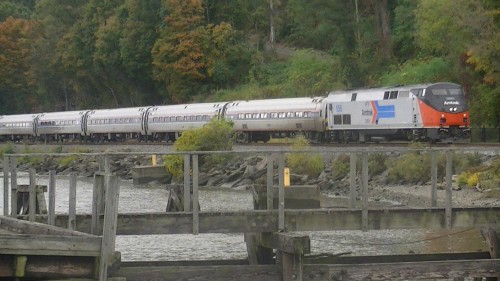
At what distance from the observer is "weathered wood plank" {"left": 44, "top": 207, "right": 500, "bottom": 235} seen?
1730cm

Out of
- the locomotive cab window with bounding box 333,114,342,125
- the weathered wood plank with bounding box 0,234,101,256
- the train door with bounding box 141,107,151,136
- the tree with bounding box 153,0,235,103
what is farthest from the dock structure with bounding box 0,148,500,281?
the tree with bounding box 153,0,235,103

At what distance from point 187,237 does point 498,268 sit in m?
14.6

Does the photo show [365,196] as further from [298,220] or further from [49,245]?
[49,245]

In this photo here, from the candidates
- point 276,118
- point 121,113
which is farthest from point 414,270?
point 121,113

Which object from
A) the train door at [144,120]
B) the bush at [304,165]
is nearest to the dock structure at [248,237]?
the bush at [304,165]

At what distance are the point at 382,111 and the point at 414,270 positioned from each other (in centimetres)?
3403

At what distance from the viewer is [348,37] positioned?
74.9 meters

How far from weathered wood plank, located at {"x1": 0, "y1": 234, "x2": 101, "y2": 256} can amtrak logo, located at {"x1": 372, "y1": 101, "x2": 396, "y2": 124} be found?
36.8 meters

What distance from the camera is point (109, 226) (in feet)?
47.9

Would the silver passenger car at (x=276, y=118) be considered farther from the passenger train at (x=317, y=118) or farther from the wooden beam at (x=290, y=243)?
the wooden beam at (x=290, y=243)

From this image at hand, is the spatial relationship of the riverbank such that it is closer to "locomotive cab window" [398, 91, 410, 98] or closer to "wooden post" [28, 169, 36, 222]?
"locomotive cab window" [398, 91, 410, 98]

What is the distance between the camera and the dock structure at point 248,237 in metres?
14.5

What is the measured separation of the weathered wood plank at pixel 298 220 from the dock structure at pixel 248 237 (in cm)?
2

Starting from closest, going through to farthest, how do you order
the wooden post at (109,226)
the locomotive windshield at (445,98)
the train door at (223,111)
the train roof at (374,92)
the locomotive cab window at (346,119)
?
the wooden post at (109,226), the locomotive windshield at (445,98), the train roof at (374,92), the locomotive cab window at (346,119), the train door at (223,111)
